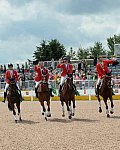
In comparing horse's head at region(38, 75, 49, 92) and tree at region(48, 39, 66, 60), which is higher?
tree at region(48, 39, 66, 60)

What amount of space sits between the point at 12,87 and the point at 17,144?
20.8 ft

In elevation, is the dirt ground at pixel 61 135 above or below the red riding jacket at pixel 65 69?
below

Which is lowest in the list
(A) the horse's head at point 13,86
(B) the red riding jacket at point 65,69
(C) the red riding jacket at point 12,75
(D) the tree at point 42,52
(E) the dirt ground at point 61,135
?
(E) the dirt ground at point 61,135

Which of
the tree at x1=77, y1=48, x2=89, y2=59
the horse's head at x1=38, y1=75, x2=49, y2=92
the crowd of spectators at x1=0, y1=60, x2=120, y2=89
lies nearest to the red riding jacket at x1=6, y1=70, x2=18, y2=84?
the horse's head at x1=38, y1=75, x2=49, y2=92

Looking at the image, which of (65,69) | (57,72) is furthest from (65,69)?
(57,72)

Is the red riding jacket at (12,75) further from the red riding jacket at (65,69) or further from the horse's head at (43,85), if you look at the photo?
the red riding jacket at (65,69)

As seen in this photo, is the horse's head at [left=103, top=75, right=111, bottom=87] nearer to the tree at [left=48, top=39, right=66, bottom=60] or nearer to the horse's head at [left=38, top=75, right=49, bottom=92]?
the horse's head at [left=38, top=75, right=49, bottom=92]

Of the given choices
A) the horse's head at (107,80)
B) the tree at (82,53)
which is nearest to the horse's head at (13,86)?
the horse's head at (107,80)

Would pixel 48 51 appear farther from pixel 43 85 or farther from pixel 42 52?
pixel 43 85

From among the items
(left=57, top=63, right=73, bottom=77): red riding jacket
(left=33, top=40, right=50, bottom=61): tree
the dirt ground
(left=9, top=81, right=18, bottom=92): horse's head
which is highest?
(left=33, top=40, right=50, bottom=61): tree

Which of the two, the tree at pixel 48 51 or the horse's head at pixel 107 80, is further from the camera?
the tree at pixel 48 51

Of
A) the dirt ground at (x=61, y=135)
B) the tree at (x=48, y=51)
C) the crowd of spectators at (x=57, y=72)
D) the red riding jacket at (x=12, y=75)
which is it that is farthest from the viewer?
the tree at (x=48, y=51)

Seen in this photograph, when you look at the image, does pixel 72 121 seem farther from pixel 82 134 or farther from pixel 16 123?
pixel 82 134

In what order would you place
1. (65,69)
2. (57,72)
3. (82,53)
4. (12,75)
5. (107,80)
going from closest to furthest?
(12,75)
(65,69)
(107,80)
(57,72)
(82,53)
